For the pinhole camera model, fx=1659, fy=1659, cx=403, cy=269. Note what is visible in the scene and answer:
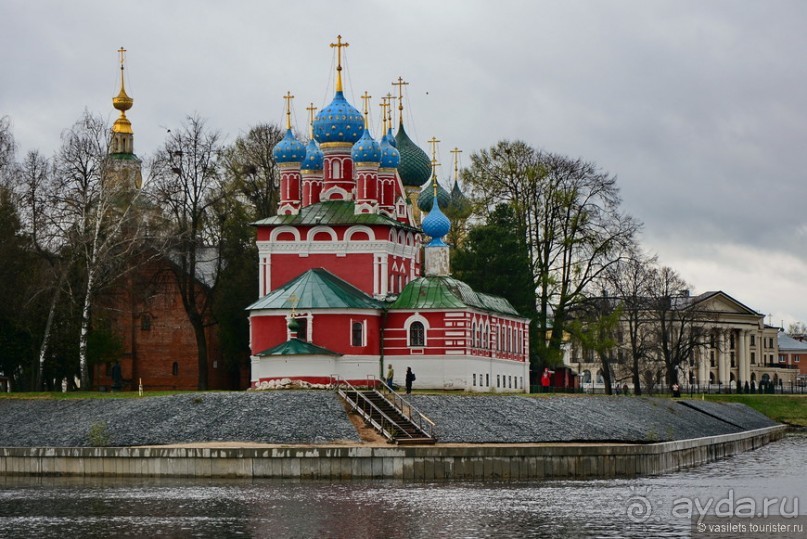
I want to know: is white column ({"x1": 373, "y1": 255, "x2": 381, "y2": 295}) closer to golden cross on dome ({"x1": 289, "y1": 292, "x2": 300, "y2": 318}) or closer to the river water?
golden cross on dome ({"x1": 289, "y1": 292, "x2": 300, "y2": 318})

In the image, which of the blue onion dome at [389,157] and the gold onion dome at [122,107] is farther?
the gold onion dome at [122,107]

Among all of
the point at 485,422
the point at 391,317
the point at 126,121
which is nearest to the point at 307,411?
the point at 485,422

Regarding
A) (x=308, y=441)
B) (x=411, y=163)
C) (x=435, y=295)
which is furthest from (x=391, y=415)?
(x=411, y=163)

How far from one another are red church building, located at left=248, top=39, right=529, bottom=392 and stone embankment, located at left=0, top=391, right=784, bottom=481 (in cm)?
600

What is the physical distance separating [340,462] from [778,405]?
48660 mm

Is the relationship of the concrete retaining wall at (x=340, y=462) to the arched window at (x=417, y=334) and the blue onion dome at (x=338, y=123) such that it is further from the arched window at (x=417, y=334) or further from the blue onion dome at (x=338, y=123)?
the blue onion dome at (x=338, y=123)

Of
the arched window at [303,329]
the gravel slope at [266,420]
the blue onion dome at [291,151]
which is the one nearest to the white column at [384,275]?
the arched window at [303,329]

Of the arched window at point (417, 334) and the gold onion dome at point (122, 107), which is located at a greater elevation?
the gold onion dome at point (122, 107)

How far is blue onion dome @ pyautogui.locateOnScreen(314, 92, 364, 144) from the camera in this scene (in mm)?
71812

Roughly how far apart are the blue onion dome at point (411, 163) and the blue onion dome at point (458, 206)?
263 inches

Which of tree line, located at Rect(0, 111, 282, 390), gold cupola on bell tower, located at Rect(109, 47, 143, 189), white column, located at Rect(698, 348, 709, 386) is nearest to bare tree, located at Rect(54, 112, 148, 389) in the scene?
tree line, located at Rect(0, 111, 282, 390)

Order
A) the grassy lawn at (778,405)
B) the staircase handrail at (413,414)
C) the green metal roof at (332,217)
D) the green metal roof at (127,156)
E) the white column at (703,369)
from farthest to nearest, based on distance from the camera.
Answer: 1. the white column at (703,369)
2. the green metal roof at (127,156)
3. the grassy lawn at (778,405)
4. the green metal roof at (332,217)
5. the staircase handrail at (413,414)

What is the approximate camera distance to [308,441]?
53594 millimetres

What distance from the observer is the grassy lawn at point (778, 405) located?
302 ft
